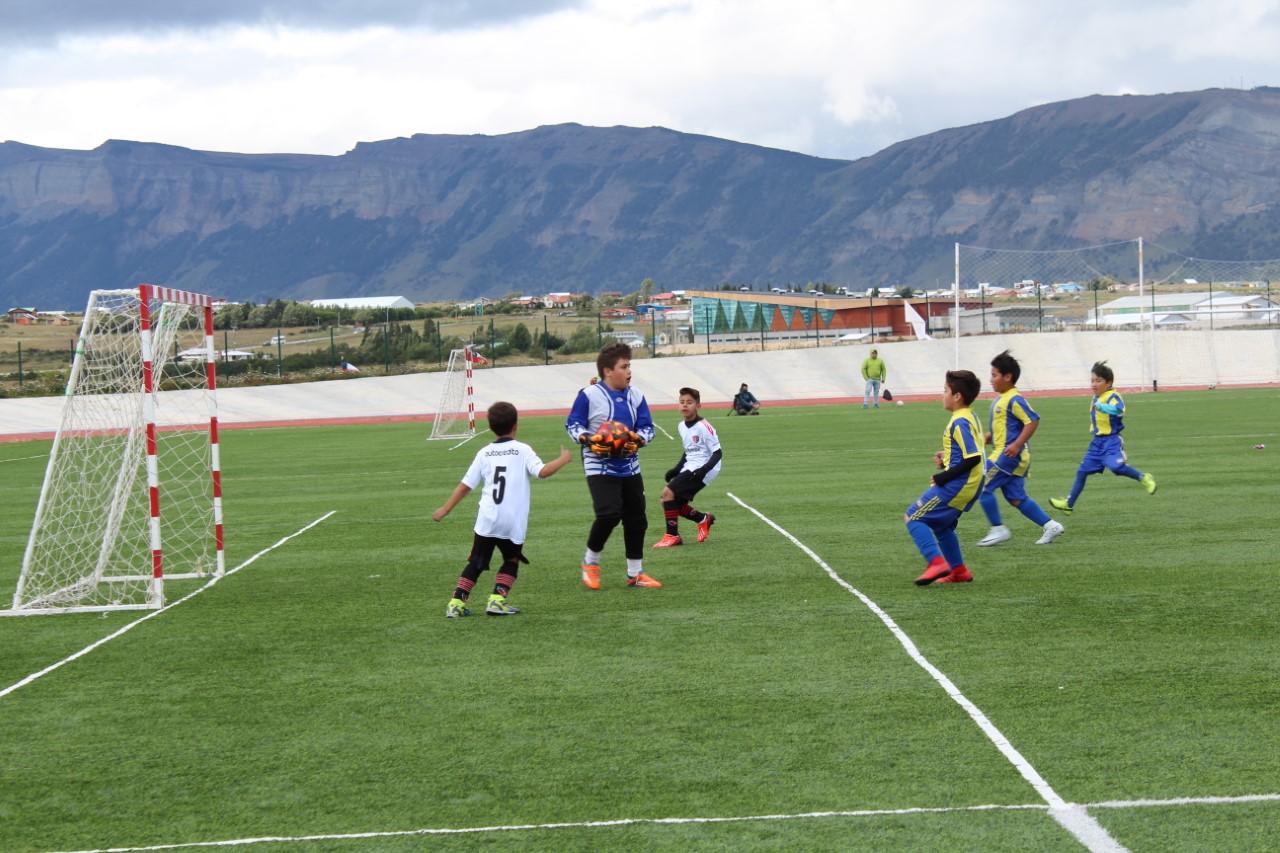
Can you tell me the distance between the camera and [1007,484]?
507 inches

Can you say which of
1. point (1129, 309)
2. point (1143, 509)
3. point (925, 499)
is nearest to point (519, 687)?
point (925, 499)

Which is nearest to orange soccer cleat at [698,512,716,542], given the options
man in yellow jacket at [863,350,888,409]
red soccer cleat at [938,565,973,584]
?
red soccer cleat at [938,565,973,584]

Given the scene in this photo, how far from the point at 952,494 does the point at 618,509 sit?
8.73ft

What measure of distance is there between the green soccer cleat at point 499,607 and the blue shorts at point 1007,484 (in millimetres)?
5149

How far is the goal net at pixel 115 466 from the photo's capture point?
10.8 meters

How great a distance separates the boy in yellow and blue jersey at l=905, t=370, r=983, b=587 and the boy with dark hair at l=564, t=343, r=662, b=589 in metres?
2.20

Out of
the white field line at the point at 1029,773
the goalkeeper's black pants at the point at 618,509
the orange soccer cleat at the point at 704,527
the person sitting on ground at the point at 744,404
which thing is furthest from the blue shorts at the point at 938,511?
the person sitting on ground at the point at 744,404

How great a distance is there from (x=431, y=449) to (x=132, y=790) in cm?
2486

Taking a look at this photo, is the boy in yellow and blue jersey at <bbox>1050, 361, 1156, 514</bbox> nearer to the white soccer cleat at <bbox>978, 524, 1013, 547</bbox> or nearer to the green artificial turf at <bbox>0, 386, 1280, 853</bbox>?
the green artificial turf at <bbox>0, 386, 1280, 853</bbox>

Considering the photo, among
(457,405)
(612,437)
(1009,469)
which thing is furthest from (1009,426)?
(457,405)

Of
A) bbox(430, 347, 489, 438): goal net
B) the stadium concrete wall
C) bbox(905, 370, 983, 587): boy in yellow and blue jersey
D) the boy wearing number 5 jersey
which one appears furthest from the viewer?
the stadium concrete wall

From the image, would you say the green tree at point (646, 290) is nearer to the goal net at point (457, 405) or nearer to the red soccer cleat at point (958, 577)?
the goal net at point (457, 405)

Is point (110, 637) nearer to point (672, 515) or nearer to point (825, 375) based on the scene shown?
point (672, 515)

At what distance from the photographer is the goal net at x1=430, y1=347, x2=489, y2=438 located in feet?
115
